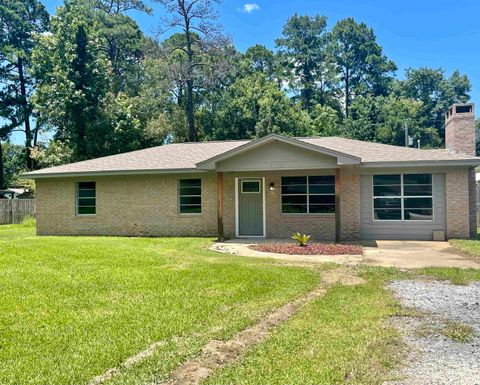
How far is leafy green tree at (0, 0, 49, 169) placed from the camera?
36219 mm

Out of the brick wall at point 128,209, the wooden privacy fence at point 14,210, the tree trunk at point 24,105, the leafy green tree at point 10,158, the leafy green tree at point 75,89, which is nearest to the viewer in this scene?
the brick wall at point 128,209

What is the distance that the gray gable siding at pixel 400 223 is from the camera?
13180 millimetres

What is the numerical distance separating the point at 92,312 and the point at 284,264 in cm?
470

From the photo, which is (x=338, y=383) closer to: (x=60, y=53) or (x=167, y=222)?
(x=167, y=222)

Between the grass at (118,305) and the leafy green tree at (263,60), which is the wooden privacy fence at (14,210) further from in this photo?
the leafy green tree at (263,60)

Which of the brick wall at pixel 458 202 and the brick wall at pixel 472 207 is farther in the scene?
the brick wall at pixel 472 207

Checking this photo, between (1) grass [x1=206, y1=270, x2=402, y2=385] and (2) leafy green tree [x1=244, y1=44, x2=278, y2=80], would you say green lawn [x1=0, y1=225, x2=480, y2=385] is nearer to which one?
(1) grass [x1=206, y1=270, x2=402, y2=385]

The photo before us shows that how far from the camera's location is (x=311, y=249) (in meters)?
11.2

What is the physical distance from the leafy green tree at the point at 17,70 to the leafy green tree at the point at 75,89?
862cm

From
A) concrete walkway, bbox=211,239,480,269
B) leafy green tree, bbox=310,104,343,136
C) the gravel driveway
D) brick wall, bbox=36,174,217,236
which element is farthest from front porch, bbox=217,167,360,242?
leafy green tree, bbox=310,104,343,136

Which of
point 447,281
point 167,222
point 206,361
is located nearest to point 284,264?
point 447,281

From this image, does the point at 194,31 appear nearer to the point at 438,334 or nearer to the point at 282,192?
the point at 282,192

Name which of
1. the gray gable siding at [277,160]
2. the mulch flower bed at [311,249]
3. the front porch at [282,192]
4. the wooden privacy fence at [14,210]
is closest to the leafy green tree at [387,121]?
the front porch at [282,192]

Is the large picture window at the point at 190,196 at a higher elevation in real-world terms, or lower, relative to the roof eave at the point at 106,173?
lower
